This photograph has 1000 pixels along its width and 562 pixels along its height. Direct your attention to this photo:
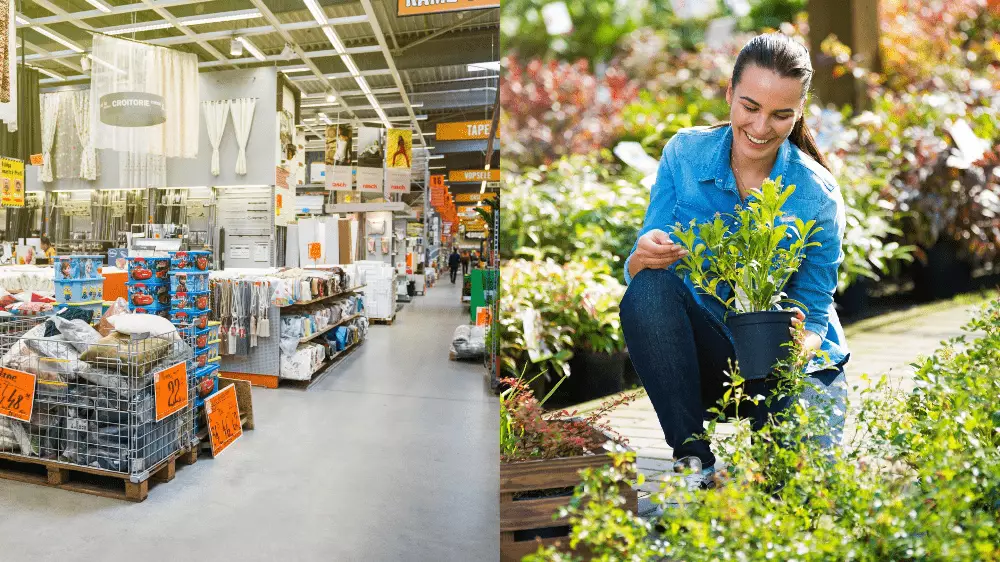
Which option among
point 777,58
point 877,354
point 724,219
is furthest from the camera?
point 877,354

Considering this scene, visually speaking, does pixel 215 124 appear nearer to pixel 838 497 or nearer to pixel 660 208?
pixel 660 208

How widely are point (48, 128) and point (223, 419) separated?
136 cm

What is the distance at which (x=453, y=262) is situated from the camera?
2.90 meters

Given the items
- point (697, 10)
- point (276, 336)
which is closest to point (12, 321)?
point (276, 336)

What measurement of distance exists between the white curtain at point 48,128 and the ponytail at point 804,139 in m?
2.39

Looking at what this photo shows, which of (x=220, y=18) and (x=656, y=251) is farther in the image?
(x=220, y=18)

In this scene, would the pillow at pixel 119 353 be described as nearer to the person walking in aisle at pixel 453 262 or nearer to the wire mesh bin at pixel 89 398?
the wire mesh bin at pixel 89 398

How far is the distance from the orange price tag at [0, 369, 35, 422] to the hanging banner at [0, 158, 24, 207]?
0.66 metres

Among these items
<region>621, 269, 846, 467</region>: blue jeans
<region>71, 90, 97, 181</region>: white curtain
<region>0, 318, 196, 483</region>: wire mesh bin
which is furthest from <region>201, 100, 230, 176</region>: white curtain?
<region>621, 269, 846, 467</region>: blue jeans

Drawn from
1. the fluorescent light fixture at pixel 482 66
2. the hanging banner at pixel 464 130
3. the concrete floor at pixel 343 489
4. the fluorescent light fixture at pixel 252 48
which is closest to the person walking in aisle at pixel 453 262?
the concrete floor at pixel 343 489

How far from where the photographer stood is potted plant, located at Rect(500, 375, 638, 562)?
4.05 feet

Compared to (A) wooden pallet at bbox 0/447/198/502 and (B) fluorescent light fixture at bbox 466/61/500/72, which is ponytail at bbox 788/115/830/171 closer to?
(B) fluorescent light fixture at bbox 466/61/500/72

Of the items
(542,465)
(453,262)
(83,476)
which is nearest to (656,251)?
(542,465)

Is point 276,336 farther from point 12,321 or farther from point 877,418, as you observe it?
point 877,418
